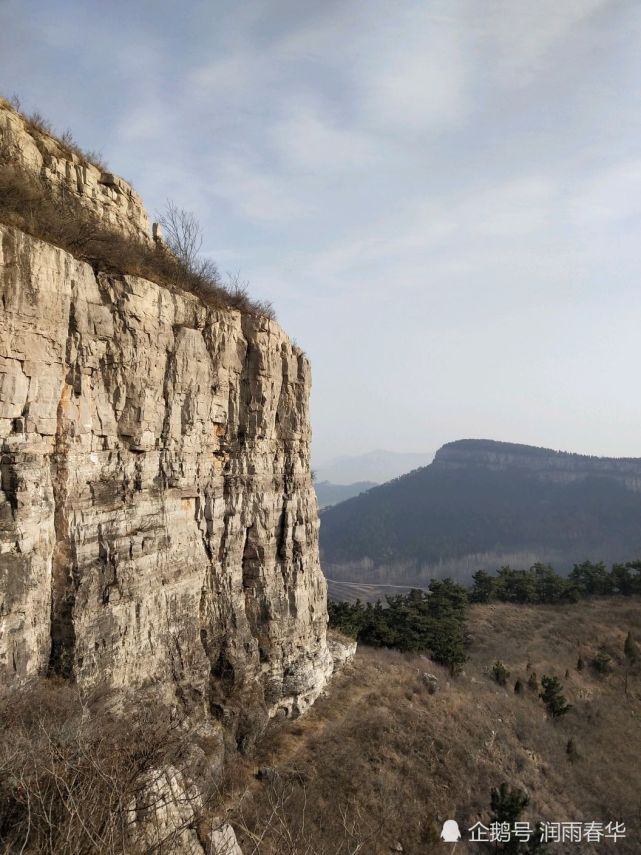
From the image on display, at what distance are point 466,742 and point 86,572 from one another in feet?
47.0

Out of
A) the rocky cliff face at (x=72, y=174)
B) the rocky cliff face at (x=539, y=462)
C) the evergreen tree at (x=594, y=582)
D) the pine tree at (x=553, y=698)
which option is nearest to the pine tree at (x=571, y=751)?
the pine tree at (x=553, y=698)

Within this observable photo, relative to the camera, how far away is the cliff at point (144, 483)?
9.50m

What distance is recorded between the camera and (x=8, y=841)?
6684 millimetres

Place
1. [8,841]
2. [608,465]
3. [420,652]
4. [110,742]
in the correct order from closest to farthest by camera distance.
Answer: [8,841]
[110,742]
[420,652]
[608,465]

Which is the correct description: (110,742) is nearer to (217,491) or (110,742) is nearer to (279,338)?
(217,491)

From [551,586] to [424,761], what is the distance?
3065 centimetres

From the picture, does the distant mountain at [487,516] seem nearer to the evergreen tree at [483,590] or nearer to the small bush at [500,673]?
the evergreen tree at [483,590]

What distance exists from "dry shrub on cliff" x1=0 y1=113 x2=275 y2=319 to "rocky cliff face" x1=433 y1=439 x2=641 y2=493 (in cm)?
13644

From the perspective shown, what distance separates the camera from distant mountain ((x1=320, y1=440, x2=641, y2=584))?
355 ft

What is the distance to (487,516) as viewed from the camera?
128 metres

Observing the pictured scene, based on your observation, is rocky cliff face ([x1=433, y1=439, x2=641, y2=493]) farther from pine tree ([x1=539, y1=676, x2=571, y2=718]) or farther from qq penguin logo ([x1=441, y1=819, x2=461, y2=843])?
qq penguin logo ([x1=441, y1=819, x2=461, y2=843])

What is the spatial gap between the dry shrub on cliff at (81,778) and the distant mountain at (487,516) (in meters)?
94.3

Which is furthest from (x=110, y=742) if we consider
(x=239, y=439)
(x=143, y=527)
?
(x=239, y=439)

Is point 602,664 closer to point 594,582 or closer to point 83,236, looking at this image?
point 594,582
